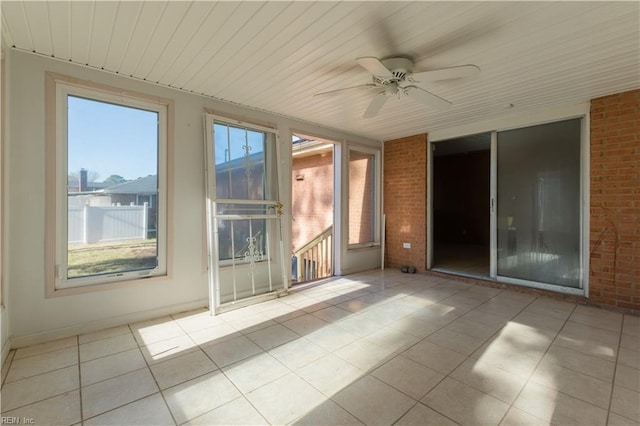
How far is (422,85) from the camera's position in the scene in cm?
311

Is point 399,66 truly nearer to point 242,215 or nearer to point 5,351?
point 242,215

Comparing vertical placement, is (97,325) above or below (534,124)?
below

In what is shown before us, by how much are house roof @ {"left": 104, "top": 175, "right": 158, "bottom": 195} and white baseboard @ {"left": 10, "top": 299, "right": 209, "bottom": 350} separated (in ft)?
4.14

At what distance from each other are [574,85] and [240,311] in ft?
14.6

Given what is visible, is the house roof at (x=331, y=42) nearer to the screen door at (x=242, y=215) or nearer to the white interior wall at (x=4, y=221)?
the white interior wall at (x=4, y=221)

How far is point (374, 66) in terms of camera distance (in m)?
2.25

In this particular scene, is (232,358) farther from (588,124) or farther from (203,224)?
(588,124)

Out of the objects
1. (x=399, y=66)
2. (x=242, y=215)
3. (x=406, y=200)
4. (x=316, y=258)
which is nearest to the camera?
(x=399, y=66)

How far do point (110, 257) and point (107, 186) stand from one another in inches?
28.3

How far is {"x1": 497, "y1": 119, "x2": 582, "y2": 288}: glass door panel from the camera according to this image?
3.79 meters

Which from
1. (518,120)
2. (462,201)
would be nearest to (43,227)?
(518,120)

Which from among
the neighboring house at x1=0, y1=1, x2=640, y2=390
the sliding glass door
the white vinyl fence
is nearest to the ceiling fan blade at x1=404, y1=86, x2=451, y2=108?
the neighboring house at x1=0, y1=1, x2=640, y2=390

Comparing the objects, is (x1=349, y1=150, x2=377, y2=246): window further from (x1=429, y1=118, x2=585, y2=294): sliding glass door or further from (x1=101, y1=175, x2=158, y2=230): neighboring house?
(x1=101, y1=175, x2=158, y2=230): neighboring house

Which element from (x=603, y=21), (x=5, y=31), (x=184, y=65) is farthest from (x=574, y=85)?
(x=5, y=31)
